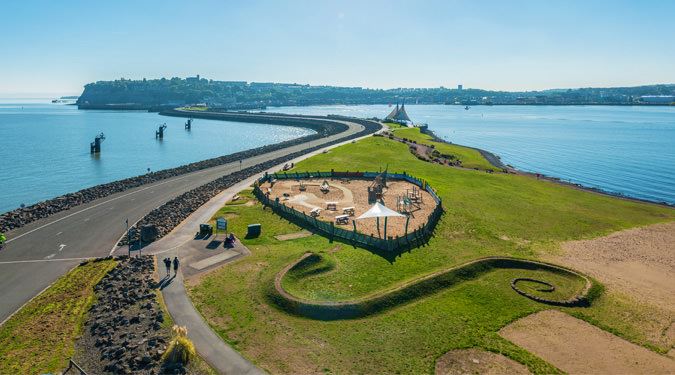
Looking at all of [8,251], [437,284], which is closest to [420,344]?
[437,284]

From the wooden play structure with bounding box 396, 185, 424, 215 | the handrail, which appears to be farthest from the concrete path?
the wooden play structure with bounding box 396, 185, 424, 215

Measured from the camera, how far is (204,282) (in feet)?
105

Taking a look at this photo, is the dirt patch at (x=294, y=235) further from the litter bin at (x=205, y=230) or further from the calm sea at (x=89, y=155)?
the calm sea at (x=89, y=155)

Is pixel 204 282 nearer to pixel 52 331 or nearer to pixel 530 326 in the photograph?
pixel 52 331

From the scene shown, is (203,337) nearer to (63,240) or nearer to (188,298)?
(188,298)

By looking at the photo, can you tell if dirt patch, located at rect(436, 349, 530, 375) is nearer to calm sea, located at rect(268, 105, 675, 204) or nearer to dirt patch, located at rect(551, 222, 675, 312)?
dirt patch, located at rect(551, 222, 675, 312)

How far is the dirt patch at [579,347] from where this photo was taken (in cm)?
2362

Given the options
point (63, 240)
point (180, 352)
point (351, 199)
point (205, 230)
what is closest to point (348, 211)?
point (351, 199)

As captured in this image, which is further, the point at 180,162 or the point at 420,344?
the point at 180,162

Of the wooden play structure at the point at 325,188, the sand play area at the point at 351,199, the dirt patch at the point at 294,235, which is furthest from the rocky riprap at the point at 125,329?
the wooden play structure at the point at 325,188

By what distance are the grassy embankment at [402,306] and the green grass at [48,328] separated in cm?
768

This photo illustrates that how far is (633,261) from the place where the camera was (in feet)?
130

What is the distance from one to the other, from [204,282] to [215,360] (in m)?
10.2

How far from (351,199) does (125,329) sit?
35.0m
